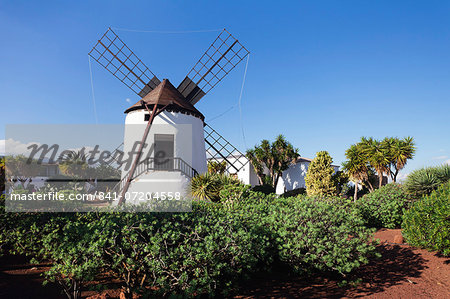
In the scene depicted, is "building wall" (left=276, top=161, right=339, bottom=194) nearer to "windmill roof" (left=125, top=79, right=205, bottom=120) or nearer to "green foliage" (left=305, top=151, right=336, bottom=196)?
"green foliage" (left=305, top=151, right=336, bottom=196)

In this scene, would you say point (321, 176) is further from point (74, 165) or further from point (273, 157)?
point (74, 165)

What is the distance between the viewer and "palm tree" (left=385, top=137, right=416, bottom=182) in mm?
19344

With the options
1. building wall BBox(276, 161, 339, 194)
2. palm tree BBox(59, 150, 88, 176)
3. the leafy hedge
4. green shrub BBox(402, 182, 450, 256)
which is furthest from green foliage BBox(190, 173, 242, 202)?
palm tree BBox(59, 150, 88, 176)

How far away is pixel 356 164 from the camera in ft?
69.3

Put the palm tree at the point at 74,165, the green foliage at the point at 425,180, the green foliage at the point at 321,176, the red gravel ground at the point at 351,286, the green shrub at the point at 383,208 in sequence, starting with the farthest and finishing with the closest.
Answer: the palm tree at the point at 74,165, the green foliage at the point at 321,176, the green foliage at the point at 425,180, the green shrub at the point at 383,208, the red gravel ground at the point at 351,286

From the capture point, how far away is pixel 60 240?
5.21m

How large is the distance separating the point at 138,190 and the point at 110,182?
42.5ft

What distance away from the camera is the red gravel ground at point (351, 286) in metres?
5.21

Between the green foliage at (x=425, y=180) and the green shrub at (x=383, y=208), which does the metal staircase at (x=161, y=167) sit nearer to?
the green shrub at (x=383, y=208)

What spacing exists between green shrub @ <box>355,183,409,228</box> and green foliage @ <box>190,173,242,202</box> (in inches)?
235

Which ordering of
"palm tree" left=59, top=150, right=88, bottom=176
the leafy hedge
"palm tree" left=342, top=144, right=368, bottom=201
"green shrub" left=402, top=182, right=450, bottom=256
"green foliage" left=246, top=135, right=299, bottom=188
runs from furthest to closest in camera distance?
"palm tree" left=59, top=150, right=88, bottom=176 → "green foliage" left=246, top=135, right=299, bottom=188 → "palm tree" left=342, top=144, right=368, bottom=201 → "green shrub" left=402, top=182, right=450, bottom=256 → the leafy hedge

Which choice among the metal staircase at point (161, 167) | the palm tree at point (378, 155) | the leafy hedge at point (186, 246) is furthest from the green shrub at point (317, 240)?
the palm tree at point (378, 155)

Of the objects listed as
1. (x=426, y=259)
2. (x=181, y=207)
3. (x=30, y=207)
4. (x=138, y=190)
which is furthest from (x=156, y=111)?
(x=426, y=259)

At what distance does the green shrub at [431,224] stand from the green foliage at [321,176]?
9903mm
